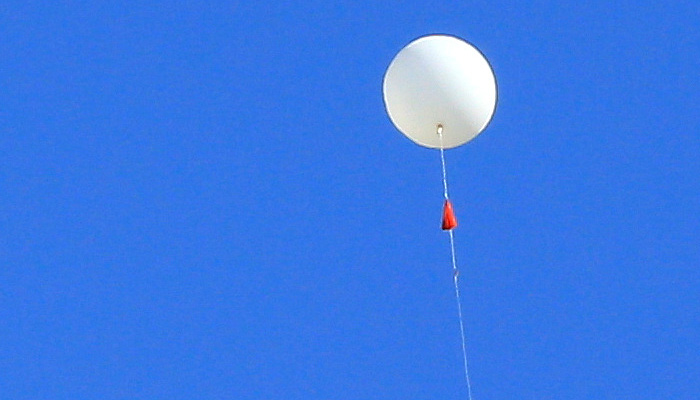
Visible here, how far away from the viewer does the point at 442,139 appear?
1234 centimetres

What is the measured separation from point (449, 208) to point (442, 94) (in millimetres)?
1091

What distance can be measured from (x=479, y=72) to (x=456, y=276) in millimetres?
1975

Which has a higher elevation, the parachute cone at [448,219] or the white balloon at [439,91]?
the white balloon at [439,91]

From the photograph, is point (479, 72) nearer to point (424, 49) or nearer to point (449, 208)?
point (424, 49)

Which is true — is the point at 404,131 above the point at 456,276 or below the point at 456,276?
above

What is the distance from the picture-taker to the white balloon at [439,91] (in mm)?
12125

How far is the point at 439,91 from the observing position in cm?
1210

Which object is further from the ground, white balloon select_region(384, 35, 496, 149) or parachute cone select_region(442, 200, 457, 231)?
white balloon select_region(384, 35, 496, 149)

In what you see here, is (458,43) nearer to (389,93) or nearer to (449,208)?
(389,93)

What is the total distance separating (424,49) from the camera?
12219 mm

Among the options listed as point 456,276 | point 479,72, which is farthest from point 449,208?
point 479,72

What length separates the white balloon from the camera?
12125 millimetres

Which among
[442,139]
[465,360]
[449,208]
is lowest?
[465,360]

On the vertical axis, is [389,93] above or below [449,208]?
above
